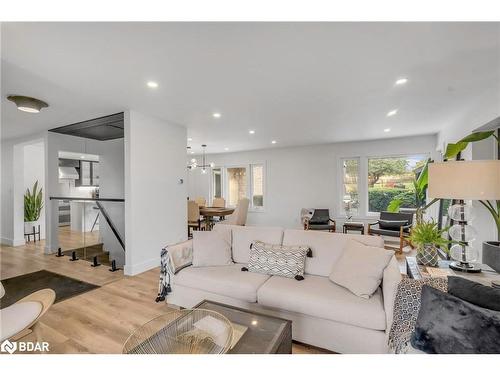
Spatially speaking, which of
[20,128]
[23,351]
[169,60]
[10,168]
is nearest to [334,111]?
[169,60]

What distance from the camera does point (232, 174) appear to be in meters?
8.23

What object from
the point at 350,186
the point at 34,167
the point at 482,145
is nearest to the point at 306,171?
the point at 350,186

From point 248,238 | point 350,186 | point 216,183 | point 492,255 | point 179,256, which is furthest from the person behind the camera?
point 216,183

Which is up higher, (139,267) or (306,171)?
(306,171)

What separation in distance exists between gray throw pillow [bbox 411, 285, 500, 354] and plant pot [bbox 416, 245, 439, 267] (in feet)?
2.88

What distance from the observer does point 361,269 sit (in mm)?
1917

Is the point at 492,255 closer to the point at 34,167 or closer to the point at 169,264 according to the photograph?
the point at 169,264

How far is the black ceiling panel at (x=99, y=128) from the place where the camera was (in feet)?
Answer: 12.5

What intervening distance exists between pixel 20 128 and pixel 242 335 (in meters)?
5.79

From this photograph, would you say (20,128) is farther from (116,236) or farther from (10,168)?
(116,236)

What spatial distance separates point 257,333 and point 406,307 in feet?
3.21

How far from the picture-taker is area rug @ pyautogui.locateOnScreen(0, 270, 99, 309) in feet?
9.27

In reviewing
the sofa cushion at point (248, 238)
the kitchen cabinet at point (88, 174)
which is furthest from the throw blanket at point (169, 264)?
the kitchen cabinet at point (88, 174)

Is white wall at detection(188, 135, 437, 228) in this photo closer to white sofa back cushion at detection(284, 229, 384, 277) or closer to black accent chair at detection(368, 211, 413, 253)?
black accent chair at detection(368, 211, 413, 253)
